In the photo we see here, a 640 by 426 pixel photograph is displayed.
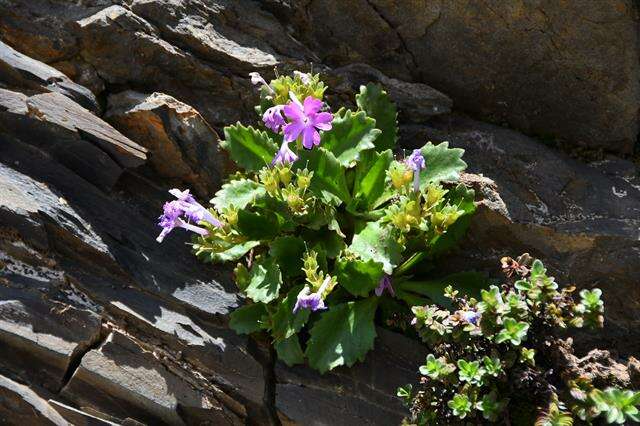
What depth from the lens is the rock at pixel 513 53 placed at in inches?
208

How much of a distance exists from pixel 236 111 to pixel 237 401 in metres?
1.88

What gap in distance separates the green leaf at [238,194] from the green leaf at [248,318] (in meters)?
0.57

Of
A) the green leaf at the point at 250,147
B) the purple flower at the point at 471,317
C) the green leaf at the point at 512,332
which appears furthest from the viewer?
the green leaf at the point at 250,147

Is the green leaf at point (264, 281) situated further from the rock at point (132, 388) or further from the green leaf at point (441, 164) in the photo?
the green leaf at point (441, 164)

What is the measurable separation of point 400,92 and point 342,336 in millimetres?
1743

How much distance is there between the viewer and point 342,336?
4.50 m

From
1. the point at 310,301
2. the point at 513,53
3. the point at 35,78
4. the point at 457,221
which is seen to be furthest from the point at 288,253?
the point at 513,53

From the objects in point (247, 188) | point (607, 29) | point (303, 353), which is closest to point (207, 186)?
point (247, 188)

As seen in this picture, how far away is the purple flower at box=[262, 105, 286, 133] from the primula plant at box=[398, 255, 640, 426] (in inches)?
51.6

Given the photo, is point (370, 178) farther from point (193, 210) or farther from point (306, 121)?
point (193, 210)

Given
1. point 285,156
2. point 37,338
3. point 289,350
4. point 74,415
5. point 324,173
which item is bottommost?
point 74,415

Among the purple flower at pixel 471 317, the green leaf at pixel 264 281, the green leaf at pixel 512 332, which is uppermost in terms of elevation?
the green leaf at pixel 512 332

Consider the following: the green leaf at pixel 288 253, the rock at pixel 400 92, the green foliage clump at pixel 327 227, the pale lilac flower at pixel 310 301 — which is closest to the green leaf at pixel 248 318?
the green foliage clump at pixel 327 227

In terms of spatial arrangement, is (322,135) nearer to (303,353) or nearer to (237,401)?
(303,353)
